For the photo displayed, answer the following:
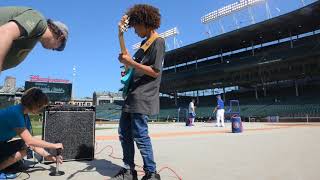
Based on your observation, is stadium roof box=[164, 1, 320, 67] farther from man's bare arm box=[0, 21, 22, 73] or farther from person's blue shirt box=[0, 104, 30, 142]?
man's bare arm box=[0, 21, 22, 73]

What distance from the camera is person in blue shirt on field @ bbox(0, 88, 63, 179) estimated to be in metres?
3.83

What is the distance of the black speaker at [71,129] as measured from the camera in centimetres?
506

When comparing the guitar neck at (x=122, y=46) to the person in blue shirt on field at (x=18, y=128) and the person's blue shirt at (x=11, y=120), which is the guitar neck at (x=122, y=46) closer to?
the person in blue shirt on field at (x=18, y=128)

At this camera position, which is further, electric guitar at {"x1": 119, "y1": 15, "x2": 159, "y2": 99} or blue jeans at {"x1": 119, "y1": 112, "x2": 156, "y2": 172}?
electric guitar at {"x1": 119, "y1": 15, "x2": 159, "y2": 99}

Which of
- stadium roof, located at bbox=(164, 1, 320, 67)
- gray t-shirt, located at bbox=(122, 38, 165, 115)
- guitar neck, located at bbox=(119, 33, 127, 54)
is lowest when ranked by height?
gray t-shirt, located at bbox=(122, 38, 165, 115)

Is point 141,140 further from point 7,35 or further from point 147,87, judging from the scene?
point 7,35

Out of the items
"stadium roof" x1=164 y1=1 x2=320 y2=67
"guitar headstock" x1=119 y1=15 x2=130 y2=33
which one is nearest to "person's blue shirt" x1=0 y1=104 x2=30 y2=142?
"guitar headstock" x1=119 y1=15 x2=130 y2=33

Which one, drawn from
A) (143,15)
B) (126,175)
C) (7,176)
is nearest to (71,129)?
(7,176)

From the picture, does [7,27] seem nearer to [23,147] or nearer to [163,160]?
[23,147]

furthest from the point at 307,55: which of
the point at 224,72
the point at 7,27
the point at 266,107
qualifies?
the point at 7,27

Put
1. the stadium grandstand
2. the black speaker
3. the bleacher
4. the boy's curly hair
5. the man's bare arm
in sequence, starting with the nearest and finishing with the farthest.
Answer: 1. the man's bare arm
2. the boy's curly hair
3. the black speaker
4. the bleacher
5. the stadium grandstand

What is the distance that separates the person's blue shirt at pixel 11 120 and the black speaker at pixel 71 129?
1025 millimetres

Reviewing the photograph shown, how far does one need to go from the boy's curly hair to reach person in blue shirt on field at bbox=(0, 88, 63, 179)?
1.31m

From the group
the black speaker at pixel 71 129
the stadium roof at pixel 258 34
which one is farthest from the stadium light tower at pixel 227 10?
the black speaker at pixel 71 129
